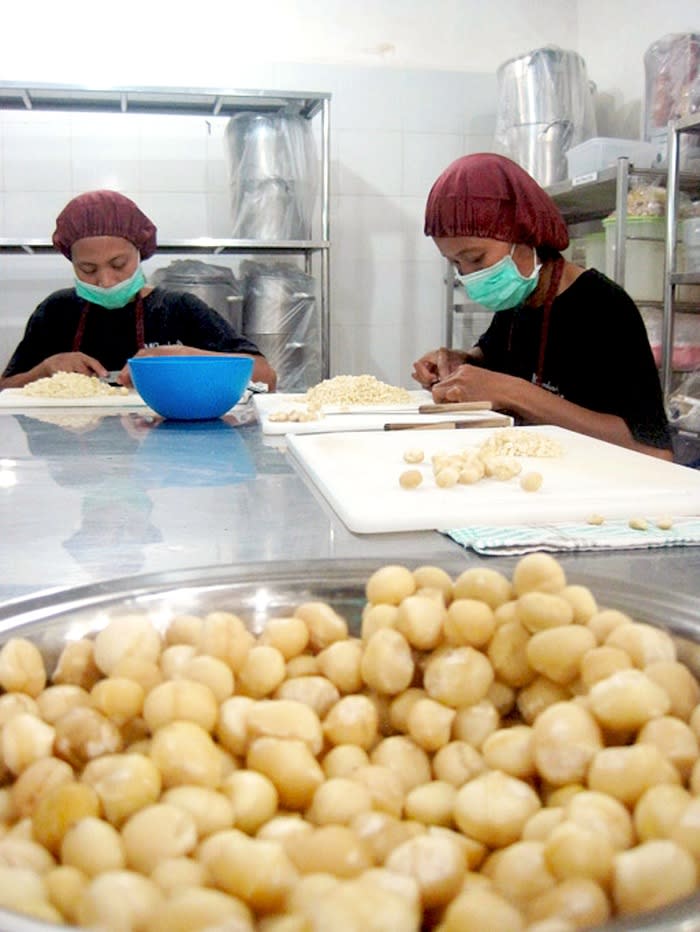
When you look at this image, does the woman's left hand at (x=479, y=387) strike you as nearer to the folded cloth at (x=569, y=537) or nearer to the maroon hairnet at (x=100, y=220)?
the folded cloth at (x=569, y=537)

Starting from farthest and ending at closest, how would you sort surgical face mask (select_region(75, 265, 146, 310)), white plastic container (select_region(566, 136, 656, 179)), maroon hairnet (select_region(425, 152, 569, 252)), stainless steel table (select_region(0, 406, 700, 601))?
1. white plastic container (select_region(566, 136, 656, 179))
2. surgical face mask (select_region(75, 265, 146, 310))
3. maroon hairnet (select_region(425, 152, 569, 252))
4. stainless steel table (select_region(0, 406, 700, 601))

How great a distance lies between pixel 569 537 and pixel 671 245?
2444 millimetres

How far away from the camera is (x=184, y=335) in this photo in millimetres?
3141

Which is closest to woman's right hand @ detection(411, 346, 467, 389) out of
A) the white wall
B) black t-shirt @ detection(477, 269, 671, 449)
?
black t-shirt @ detection(477, 269, 671, 449)

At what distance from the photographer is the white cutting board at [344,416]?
5.67ft

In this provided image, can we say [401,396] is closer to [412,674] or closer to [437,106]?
[412,674]

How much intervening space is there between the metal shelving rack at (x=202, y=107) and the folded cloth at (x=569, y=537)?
2863 mm

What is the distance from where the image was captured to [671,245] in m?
3.00

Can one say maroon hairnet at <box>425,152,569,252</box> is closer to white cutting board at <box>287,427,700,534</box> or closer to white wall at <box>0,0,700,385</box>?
white cutting board at <box>287,427,700,534</box>

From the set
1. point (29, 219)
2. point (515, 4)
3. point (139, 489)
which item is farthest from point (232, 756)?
point (515, 4)

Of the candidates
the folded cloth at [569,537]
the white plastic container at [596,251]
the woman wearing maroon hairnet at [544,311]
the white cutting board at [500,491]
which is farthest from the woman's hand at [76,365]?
the folded cloth at [569,537]

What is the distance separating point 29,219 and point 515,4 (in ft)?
7.96

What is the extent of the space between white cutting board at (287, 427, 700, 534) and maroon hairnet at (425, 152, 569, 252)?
3.17ft

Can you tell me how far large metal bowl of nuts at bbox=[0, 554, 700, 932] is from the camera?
34cm
